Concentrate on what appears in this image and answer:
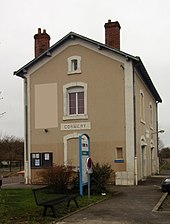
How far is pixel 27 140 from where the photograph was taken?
2464 cm

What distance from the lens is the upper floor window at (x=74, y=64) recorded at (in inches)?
937

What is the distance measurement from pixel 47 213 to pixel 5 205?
8.50 ft

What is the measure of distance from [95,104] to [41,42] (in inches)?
239

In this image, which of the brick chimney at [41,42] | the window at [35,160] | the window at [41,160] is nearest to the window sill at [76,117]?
the window at [41,160]

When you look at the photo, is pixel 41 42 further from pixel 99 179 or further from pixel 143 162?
pixel 99 179

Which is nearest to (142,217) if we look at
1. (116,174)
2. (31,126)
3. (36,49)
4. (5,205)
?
(5,205)

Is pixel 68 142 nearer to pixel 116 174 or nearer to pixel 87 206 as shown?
pixel 116 174

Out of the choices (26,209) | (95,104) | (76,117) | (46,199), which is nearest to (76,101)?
(76,117)

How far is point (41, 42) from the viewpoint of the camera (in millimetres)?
26188

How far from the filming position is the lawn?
1083 cm

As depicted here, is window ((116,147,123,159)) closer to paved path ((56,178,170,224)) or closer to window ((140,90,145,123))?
window ((140,90,145,123))

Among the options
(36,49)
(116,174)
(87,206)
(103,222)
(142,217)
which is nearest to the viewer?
(103,222)

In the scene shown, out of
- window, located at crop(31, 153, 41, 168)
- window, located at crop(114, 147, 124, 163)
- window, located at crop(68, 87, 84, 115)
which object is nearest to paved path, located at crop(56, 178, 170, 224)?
window, located at crop(114, 147, 124, 163)

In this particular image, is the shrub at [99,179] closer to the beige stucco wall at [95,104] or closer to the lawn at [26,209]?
the lawn at [26,209]
